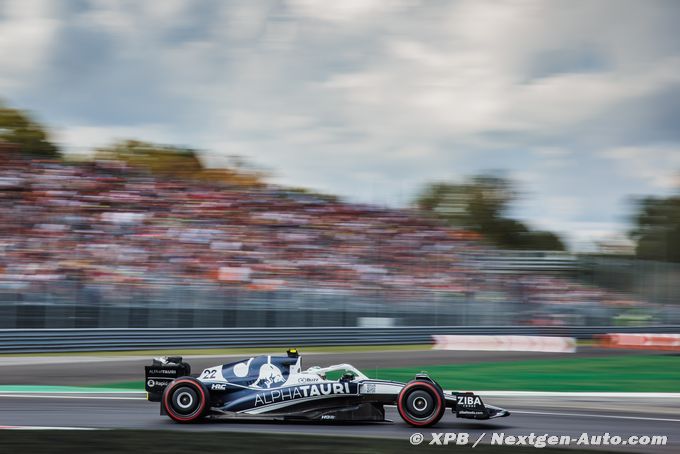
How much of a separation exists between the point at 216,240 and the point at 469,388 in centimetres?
836

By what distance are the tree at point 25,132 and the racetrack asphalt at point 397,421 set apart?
2920cm

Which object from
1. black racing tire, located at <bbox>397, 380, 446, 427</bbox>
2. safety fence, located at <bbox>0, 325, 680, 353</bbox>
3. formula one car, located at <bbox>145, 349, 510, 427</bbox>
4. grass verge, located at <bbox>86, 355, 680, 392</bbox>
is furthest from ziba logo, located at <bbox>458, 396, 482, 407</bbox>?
safety fence, located at <bbox>0, 325, 680, 353</bbox>

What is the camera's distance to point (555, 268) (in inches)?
977

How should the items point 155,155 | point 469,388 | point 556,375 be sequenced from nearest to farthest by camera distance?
point 469,388 < point 556,375 < point 155,155

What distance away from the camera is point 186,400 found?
29.9 ft

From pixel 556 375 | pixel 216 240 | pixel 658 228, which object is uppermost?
pixel 658 228

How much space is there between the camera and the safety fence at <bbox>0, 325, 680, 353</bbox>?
16531mm

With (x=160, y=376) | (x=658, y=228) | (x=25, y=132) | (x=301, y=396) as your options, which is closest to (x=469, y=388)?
(x=301, y=396)

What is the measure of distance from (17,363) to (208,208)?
7.00 metres

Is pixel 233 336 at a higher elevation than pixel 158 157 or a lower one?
lower

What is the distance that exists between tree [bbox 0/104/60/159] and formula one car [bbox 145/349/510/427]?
31578 millimetres

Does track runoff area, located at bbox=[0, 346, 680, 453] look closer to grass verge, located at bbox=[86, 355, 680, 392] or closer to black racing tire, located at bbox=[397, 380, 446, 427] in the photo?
grass verge, located at bbox=[86, 355, 680, 392]

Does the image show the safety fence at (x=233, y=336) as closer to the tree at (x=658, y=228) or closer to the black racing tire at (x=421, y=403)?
the black racing tire at (x=421, y=403)

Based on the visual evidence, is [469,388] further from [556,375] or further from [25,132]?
[25,132]
